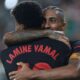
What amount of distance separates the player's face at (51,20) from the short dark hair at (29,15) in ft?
0.32

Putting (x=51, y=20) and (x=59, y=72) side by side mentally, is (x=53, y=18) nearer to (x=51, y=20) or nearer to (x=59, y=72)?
(x=51, y=20)

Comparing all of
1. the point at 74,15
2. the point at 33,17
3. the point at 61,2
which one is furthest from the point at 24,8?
the point at 61,2

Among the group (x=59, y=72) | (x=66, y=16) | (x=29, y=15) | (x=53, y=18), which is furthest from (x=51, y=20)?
(x=66, y=16)

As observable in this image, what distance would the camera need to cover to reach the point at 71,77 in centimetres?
233

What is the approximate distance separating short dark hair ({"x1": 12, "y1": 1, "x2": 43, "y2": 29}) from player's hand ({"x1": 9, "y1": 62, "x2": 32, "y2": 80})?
0.80ft

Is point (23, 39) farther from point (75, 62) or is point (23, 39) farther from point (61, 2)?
point (61, 2)

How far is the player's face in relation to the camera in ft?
8.30

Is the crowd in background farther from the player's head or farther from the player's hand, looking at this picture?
the player's hand

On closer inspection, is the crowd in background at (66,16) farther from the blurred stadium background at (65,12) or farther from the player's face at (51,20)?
the player's face at (51,20)

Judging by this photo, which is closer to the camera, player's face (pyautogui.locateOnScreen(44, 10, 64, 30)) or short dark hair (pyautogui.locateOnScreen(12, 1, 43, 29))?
short dark hair (pyautogui.locateOnScreen(12, 1, 43, 29))

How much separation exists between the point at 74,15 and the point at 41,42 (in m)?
4.27

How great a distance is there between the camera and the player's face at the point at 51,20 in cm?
253

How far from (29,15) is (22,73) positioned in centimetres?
35

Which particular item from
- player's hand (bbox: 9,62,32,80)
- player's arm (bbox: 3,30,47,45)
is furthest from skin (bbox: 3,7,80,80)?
player's arm (bbox: 3,30,47,45)
